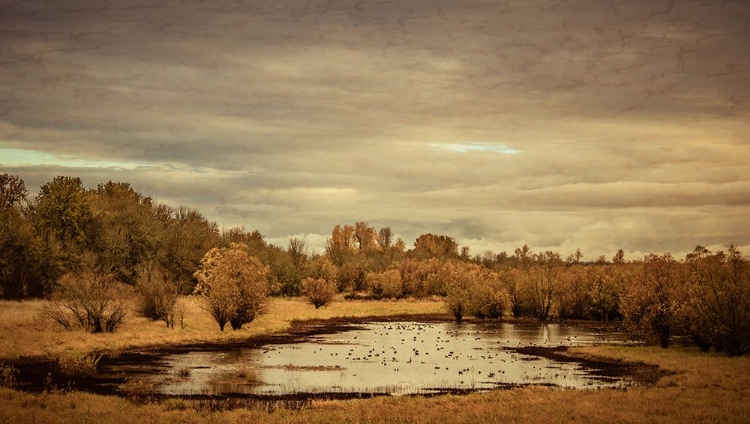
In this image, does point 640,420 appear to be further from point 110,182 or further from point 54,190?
point 110,182

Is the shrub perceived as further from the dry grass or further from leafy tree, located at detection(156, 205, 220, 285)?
leafy tree, located at detection(156, 205, 220, 285)

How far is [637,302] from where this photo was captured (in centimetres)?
5438

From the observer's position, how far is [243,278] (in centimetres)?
6812

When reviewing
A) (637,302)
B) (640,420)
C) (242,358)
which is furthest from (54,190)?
(640,420)

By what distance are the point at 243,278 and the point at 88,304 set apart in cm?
1618

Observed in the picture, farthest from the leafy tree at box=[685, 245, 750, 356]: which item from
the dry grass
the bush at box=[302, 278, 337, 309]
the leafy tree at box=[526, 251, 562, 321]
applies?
the bush at box=[302, 278, 337, 309]

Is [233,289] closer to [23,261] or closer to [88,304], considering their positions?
[88,304]

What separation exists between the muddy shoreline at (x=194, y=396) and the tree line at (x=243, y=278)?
7.12 metres

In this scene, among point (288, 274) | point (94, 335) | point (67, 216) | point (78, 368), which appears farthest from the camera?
point (288, 274)

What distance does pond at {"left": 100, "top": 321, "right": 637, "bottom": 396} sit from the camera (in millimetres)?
36656

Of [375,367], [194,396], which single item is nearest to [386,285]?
[375,367]

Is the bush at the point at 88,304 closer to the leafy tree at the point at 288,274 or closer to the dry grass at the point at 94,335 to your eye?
the dry grass at the point at 94,335

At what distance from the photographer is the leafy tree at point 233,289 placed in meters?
65.9

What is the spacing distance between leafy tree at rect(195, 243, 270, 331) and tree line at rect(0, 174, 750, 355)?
5.3 inches
